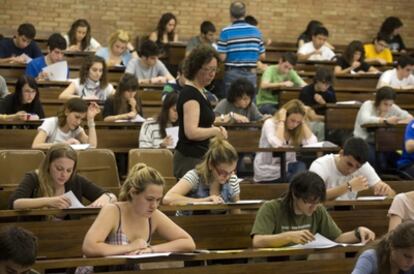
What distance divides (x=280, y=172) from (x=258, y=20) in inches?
239

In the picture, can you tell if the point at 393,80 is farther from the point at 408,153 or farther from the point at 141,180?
the point at 141,180

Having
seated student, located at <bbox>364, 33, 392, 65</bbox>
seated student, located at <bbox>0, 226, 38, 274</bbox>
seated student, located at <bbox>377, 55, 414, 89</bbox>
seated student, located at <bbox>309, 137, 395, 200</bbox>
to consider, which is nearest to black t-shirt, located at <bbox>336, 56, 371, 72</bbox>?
seated student, located at <bbox>377, 55, 414, 89</bbox>

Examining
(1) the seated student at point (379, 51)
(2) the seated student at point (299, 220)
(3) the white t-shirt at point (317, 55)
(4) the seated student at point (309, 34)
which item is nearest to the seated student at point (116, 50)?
(3) the white t-shirt at point (317, 55)

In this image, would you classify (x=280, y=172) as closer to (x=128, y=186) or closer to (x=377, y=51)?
(x=128, y=186)

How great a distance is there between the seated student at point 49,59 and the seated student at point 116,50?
104 centimetres

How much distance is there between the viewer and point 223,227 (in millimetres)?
5359

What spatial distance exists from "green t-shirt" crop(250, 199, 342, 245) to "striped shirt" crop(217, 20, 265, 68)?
453 centimetres

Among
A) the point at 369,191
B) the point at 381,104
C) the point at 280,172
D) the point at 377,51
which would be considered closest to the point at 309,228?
the point at 369,191

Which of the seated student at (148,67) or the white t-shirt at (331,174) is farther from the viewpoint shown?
the seated student at (148,67)

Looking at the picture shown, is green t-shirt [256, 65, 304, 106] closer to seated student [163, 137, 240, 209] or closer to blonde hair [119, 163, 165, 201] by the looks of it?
seated student [163, 137, 240, 209]

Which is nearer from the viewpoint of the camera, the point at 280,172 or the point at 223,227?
the point at 223,227

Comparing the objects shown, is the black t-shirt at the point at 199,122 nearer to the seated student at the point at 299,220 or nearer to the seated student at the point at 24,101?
the seated student at the point at 299,220

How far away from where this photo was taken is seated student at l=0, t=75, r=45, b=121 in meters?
7.88

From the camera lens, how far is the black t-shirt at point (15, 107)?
26.2 feet
